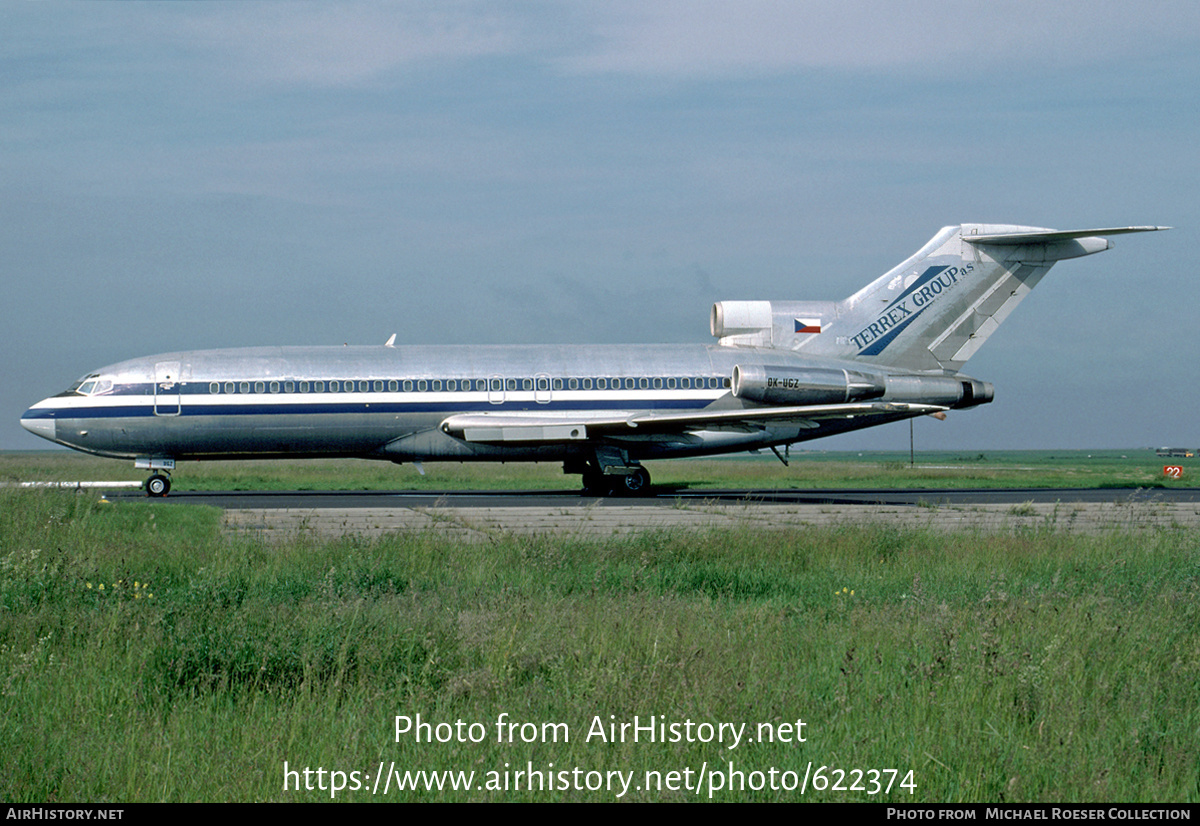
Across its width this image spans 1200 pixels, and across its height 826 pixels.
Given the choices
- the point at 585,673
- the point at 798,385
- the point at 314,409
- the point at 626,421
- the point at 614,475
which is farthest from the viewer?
the point at 614,475

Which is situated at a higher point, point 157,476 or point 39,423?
point 39,423

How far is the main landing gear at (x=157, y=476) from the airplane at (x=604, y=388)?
41 millimetres

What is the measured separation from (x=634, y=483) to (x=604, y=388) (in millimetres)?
2563

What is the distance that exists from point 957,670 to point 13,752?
16.7 ft

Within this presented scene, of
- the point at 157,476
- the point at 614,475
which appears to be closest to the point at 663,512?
the point at 614,475

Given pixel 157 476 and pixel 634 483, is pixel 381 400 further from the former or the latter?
pixel 634 483

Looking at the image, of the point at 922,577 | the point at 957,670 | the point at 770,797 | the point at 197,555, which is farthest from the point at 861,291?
the point at 770,797

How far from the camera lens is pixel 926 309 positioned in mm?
28422

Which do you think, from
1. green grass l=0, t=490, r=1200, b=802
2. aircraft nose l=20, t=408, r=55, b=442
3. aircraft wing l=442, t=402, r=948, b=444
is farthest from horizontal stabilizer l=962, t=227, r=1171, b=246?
aircraft nose l=20, t=408, r=55, b=442

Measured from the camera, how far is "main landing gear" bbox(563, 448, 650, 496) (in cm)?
2673

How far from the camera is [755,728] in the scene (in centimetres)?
536

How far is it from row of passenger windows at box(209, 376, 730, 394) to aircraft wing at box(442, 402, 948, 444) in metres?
0.69

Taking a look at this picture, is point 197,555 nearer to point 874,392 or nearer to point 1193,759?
point 1193,759

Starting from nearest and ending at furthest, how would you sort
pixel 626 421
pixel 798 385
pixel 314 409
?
pixel 314 409
pixel 626 421
pixel 798 385
